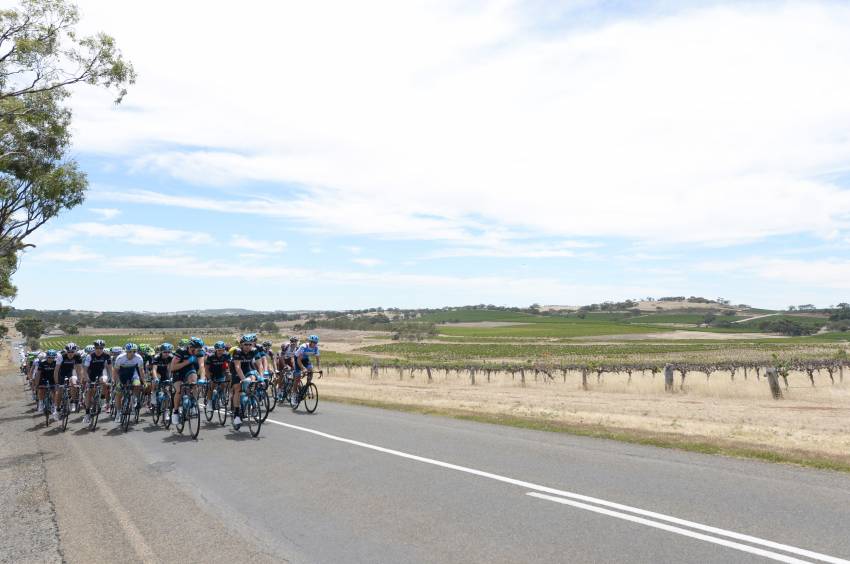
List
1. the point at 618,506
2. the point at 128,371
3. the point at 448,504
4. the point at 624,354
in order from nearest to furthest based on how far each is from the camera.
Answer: the point at 618,506
the point at 448,504
the point at 128,371
the point at 624,354

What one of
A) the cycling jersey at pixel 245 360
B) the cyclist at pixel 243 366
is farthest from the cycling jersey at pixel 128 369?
the cycling jersey at pixel 245 360

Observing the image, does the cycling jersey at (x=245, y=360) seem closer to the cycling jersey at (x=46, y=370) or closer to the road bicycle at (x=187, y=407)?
the road bicycle at (x=187, y=407)

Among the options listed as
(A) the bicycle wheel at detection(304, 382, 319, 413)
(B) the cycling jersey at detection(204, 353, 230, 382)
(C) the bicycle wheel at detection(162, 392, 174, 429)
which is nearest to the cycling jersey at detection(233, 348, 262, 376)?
(B) the cycling jersey at detection(204, 353, 230, 382)

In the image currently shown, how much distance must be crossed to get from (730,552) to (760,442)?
7.20 m

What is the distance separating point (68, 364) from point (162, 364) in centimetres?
357

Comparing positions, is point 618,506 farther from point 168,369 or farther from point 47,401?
point 47,401

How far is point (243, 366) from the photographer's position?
46.5ft

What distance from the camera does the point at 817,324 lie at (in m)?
143

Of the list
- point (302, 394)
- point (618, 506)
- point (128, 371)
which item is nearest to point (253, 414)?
point (302, 394)

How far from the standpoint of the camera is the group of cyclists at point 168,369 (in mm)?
13945

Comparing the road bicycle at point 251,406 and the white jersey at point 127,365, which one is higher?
the white jersey at point 127,365

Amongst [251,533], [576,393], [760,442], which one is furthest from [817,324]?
[251,533]

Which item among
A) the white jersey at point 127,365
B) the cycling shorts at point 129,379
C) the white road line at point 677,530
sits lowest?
the white road line at point 677,530

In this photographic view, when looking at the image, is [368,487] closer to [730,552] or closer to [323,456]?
[323,456]
